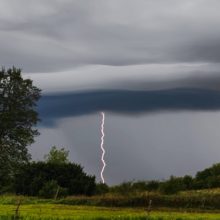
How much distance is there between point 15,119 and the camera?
86.2 m

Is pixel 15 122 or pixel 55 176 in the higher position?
pixel 15 122

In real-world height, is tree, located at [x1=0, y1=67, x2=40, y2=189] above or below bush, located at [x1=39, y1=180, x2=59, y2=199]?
above

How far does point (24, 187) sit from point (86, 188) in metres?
7.78

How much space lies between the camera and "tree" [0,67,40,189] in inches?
3317

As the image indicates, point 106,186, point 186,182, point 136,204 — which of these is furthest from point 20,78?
point 136,204

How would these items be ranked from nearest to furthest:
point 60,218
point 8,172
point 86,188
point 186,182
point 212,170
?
point 60,218 < point 86,188 < point 8,172 < point 186,182 < point 212,170

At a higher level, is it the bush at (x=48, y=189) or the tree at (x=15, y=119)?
the tree at (x=15, y=119)

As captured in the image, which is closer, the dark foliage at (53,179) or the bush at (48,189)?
the bush at (48,189)

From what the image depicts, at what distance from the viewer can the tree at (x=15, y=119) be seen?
276ft

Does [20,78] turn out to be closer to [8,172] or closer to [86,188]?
[8,172]

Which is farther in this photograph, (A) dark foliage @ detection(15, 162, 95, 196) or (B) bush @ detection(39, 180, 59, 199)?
(A) dark foliage @ detection(15, 162, 95, 196)

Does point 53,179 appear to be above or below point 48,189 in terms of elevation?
above

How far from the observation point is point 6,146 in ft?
278

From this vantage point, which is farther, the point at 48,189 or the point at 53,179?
the point at 53,179
